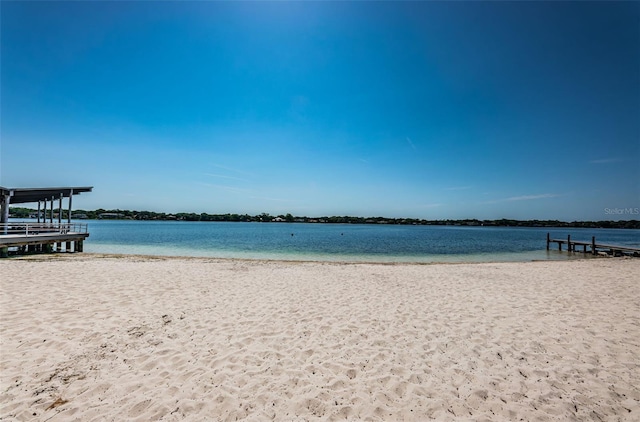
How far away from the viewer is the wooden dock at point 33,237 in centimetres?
1667

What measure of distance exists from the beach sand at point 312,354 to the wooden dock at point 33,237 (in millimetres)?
10886

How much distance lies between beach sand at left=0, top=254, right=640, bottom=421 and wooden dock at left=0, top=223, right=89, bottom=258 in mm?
10886

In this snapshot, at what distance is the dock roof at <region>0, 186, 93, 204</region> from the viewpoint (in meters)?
18.4

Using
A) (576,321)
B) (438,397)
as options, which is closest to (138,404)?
(438,397)

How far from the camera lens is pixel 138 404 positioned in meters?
3.52

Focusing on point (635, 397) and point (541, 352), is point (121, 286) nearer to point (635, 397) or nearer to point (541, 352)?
point (541, 352)

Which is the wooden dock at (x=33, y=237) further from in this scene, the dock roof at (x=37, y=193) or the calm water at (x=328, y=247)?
the calm water at (x=328, y=247)

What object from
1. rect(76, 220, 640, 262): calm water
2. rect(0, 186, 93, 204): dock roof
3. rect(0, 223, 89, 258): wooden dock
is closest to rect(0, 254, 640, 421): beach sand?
rect(0, 223, 89, 258): wooden dock

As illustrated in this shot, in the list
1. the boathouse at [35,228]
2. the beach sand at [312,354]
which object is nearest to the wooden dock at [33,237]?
the boathouse at [35,228]

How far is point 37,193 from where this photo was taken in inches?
819

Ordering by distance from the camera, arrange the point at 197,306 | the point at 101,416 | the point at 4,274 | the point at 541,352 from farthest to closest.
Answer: the point at 4,274, the point at 197,306, the point at 541,352, the point at 101,416

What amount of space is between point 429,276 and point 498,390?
30.1 ft

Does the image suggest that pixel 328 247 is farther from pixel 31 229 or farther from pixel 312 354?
pixel 312 354

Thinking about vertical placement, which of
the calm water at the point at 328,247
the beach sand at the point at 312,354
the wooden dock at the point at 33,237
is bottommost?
the calm water at the point at 328,247
